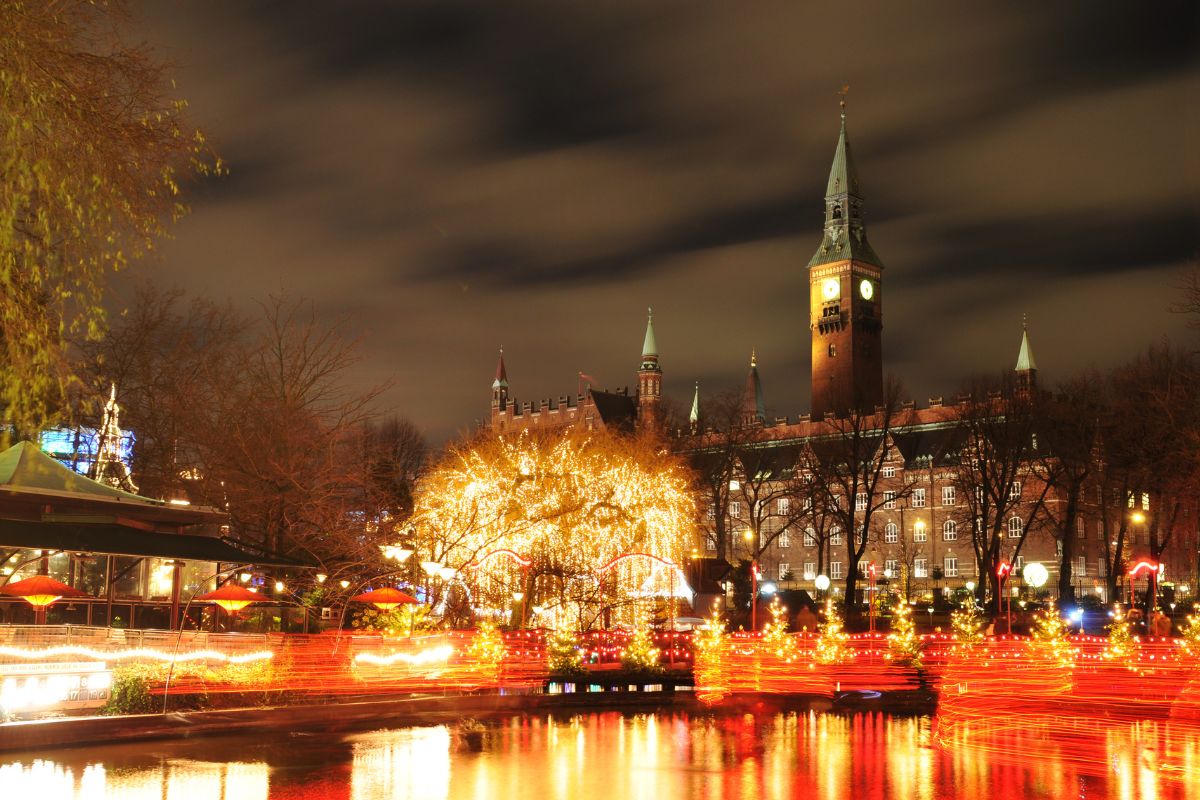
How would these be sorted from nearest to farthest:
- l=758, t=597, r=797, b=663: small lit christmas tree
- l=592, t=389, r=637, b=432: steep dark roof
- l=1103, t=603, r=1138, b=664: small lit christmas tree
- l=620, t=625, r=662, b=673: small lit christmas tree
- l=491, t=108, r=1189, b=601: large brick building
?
l=1103, t=603, r=1138, b=664: small lit christmas tree → l=758, t=597, r=797, b=663: small lit christmas tree → l=620, t=625, r=662, b=673: small lit christmas tree → l=491, t=108, r=1189, b=601: large brick building → l=592, t=389, r=637, b=432: steep dark roof

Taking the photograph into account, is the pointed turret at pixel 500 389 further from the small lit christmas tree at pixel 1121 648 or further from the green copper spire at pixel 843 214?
the small lit christmas tree at pixel 1121 648

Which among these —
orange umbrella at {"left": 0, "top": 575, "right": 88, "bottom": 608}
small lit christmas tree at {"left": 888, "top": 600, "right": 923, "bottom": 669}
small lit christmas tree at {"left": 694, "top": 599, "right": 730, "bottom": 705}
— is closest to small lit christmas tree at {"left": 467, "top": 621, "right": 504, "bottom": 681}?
small lit christmas tree at {"left": 694, "top": 599, "right": 730, "bottom": 705}

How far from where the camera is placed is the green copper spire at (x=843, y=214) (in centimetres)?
14431

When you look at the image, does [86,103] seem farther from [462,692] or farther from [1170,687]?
[1170,687]

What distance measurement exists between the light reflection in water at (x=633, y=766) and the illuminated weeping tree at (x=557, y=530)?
512 inches

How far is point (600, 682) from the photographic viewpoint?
29234 millimetres

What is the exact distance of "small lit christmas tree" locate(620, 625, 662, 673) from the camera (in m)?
30.1

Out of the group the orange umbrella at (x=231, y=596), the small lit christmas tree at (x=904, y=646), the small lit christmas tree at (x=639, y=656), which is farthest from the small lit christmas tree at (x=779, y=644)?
the orange umbrella at (x=231, y=596)

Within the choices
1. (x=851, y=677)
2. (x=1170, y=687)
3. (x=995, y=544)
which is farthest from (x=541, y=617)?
(x=995, y=544)

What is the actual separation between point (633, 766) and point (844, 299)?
129m

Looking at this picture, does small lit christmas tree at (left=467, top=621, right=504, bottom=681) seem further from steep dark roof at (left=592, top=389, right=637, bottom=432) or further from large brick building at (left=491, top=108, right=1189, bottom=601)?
steep dark roof at (left=592, top=389, right=637, bottom=432)

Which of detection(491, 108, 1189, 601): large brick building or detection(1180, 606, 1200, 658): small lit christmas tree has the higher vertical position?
detection(491, 108, 1189, 601): large brick building

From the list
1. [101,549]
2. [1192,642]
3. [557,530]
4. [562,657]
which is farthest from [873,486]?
[101,549]

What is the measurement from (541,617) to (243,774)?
2269 centimetres
